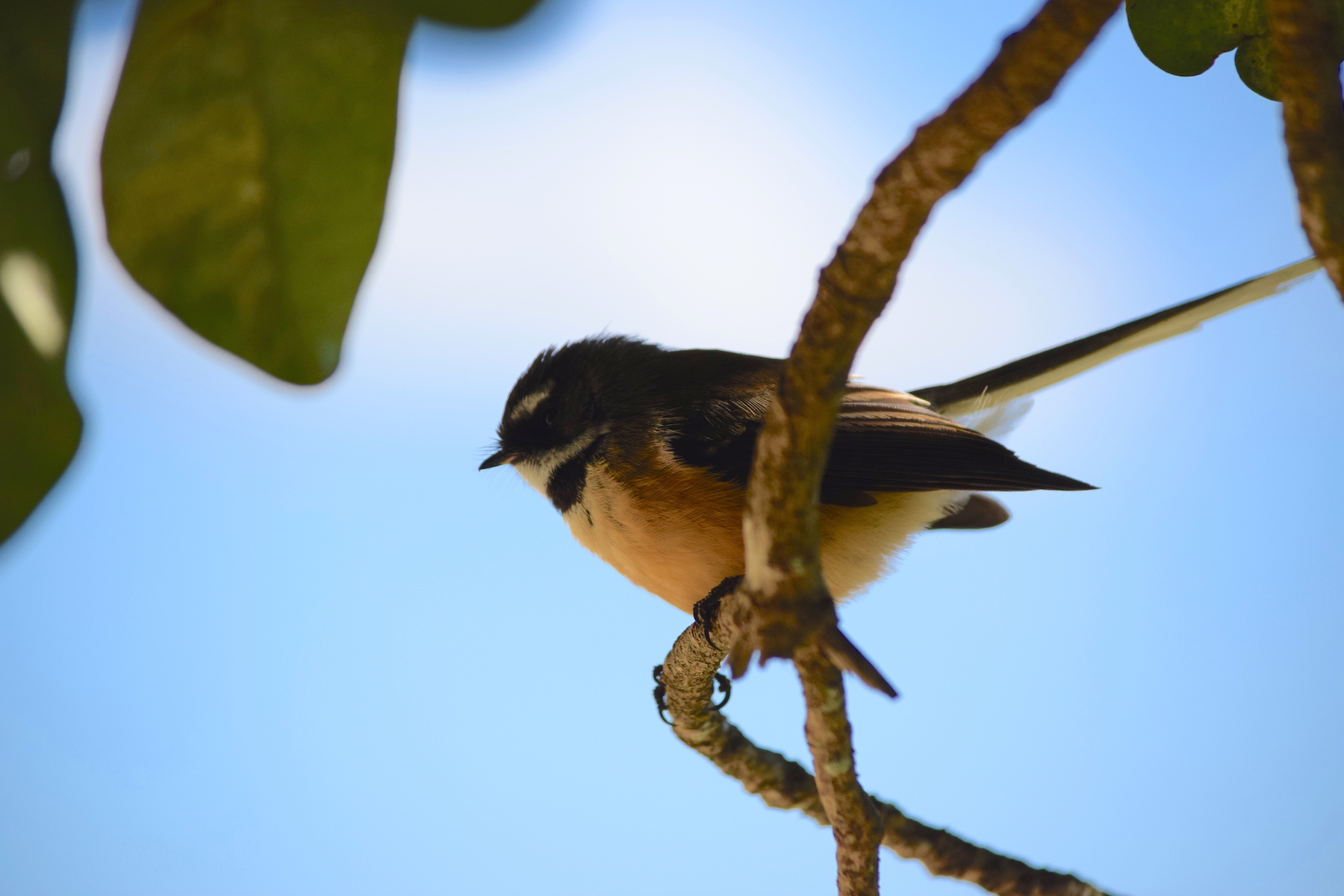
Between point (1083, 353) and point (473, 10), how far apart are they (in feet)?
5.51

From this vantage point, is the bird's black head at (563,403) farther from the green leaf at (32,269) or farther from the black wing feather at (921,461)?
the green leaf at (32,269)

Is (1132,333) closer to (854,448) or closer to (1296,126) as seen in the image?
(854,448)

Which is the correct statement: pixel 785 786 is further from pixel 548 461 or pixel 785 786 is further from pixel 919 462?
pixel 548 461

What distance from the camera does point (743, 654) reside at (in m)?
0.83

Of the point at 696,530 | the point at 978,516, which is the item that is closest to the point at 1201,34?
the point at 696,530

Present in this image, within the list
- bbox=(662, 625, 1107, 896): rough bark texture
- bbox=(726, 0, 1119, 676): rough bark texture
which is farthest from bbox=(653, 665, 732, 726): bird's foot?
bbox=(726, 0, 1119, 676): rough bark texture

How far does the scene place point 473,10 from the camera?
0.58 m

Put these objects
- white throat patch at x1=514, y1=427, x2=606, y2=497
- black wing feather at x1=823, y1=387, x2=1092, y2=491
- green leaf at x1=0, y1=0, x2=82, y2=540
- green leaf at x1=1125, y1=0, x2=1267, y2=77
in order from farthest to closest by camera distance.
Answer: white throat patch at x1=514, y1=427, x2=606, y2=497 < black wing feather at x1=823, y1=387, x2=1092, y2=491 < green leaf at x1=1125, y1=0, x2=1267, y2=77 < green leaf at x1=0, y1=0, x2=82, y2=540

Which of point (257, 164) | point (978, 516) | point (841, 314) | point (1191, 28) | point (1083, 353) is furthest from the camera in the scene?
point (978, 516)

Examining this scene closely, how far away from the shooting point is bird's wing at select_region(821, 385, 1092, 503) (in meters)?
1.73

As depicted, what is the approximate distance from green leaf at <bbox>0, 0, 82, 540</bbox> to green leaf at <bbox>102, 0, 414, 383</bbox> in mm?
58

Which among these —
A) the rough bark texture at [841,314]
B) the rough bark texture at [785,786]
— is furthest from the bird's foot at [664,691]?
the rough bark texture at [841,314]

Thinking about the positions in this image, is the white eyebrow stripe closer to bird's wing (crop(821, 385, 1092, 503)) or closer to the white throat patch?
the white throat patch

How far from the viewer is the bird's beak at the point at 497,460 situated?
7.33 ft
